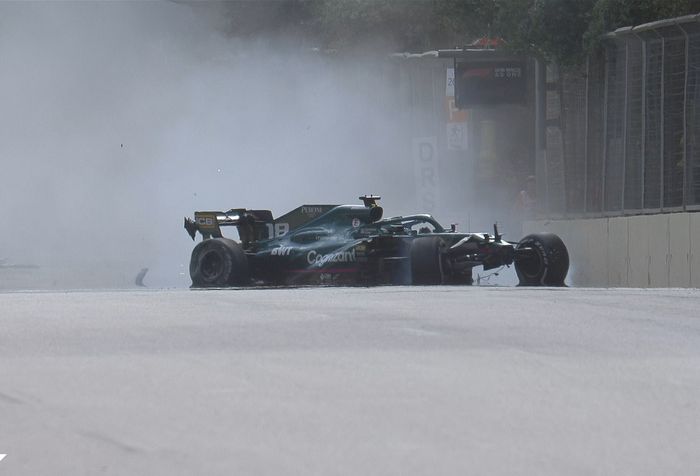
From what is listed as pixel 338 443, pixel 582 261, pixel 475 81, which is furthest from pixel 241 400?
pixel 475 81

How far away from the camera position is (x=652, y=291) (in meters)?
14.2

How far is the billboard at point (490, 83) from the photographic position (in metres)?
31.3

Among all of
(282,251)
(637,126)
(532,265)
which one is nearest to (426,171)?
(637,126)

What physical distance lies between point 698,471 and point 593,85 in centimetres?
1787

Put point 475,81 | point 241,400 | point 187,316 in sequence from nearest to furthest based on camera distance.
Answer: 1. point 241,400
2. point 187,316
3. point 475,81

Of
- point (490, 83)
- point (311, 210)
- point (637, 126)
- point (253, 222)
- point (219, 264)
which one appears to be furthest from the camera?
point (490, 83)

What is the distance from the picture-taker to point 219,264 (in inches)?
731

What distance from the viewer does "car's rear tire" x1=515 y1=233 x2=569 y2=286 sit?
18.1 metres

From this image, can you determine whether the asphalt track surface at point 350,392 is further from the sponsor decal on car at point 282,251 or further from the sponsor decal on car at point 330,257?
the sponsor decal on car at point 282,251

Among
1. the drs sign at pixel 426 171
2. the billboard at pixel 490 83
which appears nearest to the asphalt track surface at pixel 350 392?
the billboard at pixel 490 83

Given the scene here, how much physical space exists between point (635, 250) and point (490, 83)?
43.1ft

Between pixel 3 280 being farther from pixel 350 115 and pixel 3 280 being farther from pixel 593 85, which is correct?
pixel 350 115

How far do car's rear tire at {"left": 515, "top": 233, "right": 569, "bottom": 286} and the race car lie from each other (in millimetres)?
12

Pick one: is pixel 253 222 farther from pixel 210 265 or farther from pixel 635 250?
pixel 635 250
